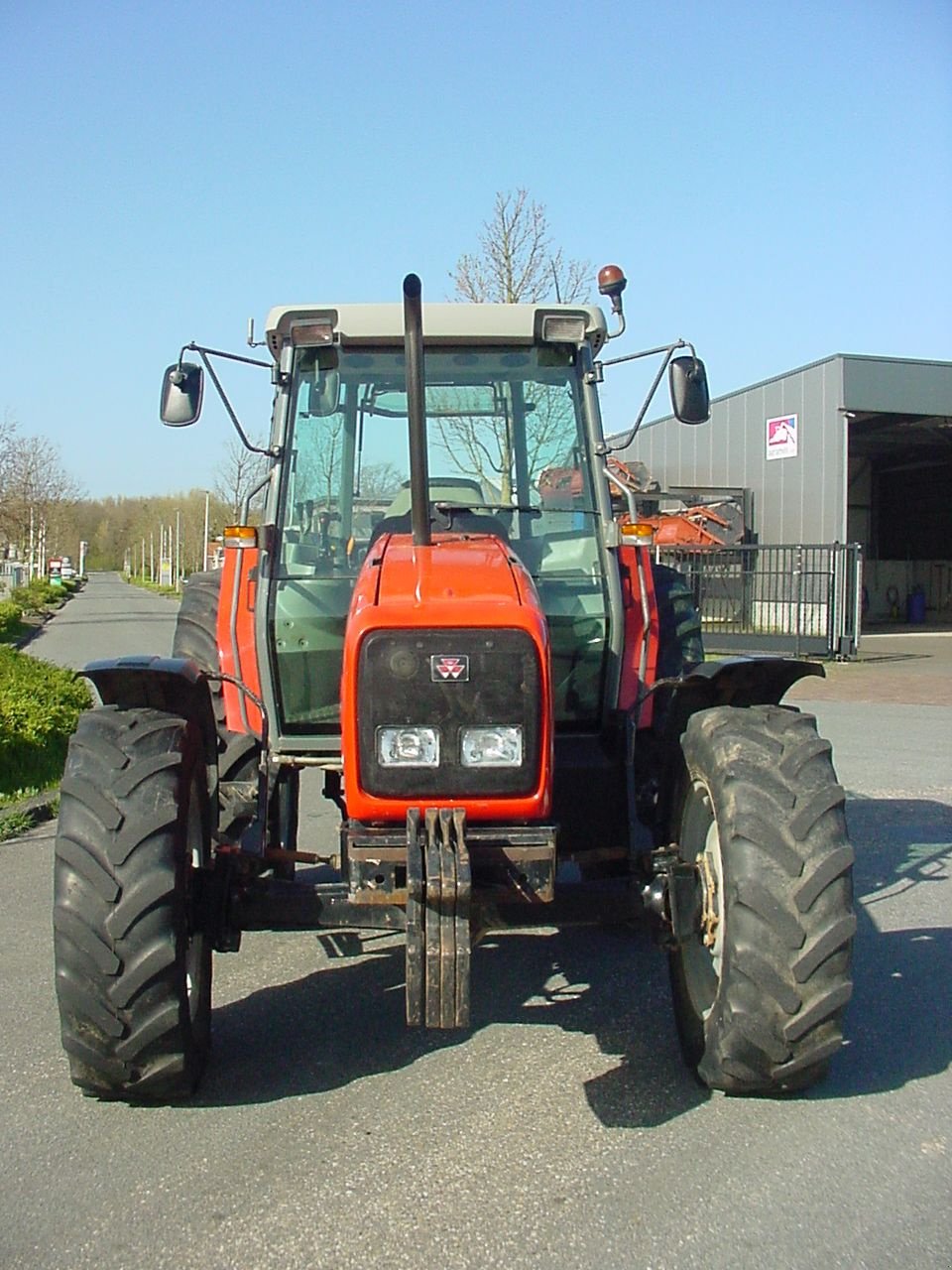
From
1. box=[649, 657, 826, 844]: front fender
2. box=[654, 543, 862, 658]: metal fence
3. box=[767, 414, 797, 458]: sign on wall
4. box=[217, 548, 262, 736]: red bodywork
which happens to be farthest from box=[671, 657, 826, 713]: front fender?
box=[767, 414, 797, 458]: sign on wall

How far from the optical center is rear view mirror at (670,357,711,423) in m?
5.30

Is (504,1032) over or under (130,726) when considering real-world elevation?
under

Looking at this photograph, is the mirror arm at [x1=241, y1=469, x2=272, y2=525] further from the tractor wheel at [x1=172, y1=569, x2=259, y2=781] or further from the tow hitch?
the tow hitch

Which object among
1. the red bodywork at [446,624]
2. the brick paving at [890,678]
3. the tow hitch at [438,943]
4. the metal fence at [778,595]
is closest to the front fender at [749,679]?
the red bodywork at [446,624]

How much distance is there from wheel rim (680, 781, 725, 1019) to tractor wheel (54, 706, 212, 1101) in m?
1.62

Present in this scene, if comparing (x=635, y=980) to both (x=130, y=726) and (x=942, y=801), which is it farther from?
(x=942, y=801)

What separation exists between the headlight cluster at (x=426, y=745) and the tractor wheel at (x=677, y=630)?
2474 mm

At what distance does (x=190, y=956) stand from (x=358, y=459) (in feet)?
7.31

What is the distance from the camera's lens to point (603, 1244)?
3.25 m

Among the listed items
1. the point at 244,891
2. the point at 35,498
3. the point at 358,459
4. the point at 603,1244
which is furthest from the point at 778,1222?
the point at 35,498

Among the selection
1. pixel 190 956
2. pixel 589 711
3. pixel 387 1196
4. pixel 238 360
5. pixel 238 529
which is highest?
pixel 238 360

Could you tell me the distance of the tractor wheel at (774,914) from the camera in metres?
3.81

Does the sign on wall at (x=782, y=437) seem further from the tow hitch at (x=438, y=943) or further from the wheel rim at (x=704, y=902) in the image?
the tow hitch at (x=438, y=943)

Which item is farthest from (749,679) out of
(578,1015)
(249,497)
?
(249,497)
